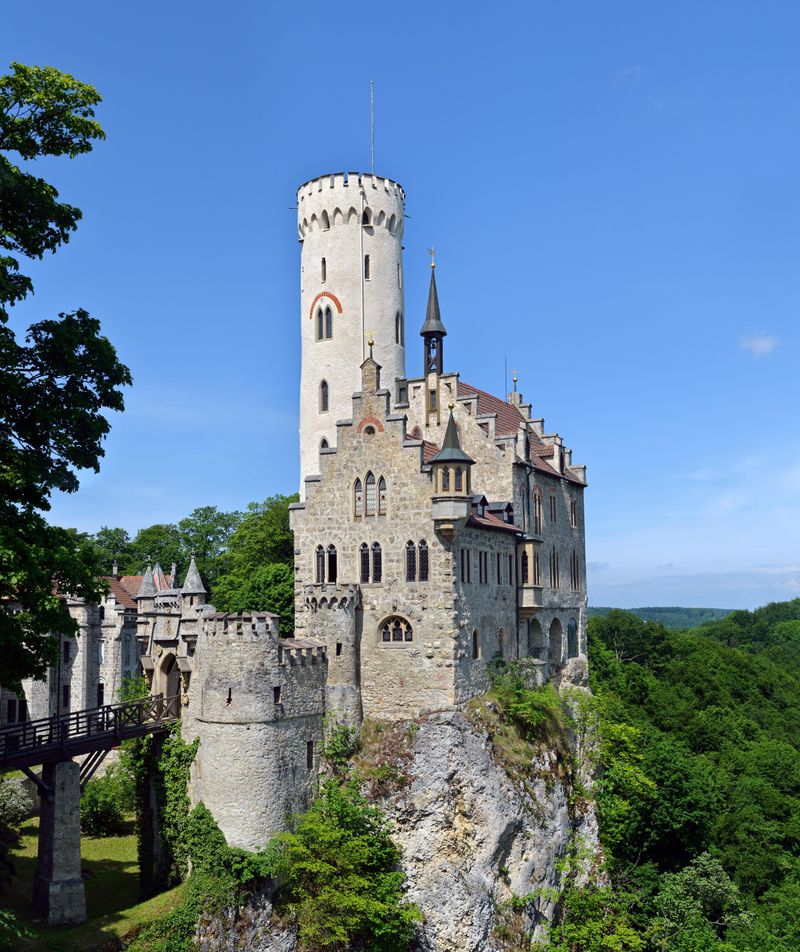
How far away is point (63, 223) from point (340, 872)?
25.8 meters

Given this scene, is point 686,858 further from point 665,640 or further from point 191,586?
point 665,640

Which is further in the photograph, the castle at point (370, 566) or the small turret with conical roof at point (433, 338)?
the small turret with conical roof at point (433, 338)

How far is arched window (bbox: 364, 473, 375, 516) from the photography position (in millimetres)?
42438

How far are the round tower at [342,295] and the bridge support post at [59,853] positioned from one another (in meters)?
24.7

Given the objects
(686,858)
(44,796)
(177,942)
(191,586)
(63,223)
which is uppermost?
(63,223)

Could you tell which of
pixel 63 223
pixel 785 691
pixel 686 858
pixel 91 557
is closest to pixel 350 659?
pixel 91 557

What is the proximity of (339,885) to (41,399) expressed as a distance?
2190cm

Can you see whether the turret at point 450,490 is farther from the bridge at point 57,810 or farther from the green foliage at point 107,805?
the green foliage at point 107,805

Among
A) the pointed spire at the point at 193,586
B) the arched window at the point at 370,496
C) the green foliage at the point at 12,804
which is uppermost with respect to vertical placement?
the arched window at the point at 370,496

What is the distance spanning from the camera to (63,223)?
24.9 meters

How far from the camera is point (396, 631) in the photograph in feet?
136

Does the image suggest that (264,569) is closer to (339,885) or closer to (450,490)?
(450,490)

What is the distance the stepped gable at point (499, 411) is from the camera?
49938mm

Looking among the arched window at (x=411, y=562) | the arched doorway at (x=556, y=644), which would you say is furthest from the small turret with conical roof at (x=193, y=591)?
the arched doorway at (x=556, y=644)
